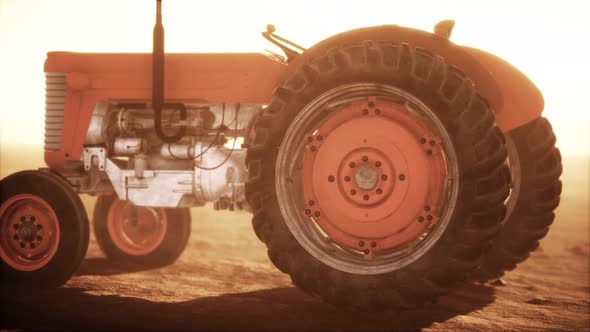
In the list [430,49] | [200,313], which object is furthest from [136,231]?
[430,49]

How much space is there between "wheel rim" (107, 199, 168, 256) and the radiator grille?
1.07 meters

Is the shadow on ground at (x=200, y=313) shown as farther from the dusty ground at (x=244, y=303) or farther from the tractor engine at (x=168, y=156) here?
the tractor engine at (x=168, y=156)

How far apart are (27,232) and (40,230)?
3.6 inches

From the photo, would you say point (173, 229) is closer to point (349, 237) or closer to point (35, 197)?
point (35, 197)

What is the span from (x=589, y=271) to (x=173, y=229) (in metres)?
4.52

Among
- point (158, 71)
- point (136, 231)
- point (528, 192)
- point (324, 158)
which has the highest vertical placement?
point (158, 71)

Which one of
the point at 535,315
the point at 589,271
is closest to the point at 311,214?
the point at 535,315

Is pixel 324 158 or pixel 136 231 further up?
pixel 324 158

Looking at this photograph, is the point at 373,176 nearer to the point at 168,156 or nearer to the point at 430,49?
the point at 430,49

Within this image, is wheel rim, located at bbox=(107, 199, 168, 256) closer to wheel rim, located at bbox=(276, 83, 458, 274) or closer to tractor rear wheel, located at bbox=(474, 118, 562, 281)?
wheel rim, located at bbox=(276, 83, 458, 274)

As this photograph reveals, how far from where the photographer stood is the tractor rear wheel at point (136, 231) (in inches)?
238

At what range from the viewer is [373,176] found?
3762 millimetres

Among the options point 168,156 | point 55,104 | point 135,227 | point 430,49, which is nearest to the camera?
point 430,49

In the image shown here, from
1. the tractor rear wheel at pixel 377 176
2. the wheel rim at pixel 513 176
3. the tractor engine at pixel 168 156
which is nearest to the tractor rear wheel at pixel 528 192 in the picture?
the wheel rim at pixel 513 176
